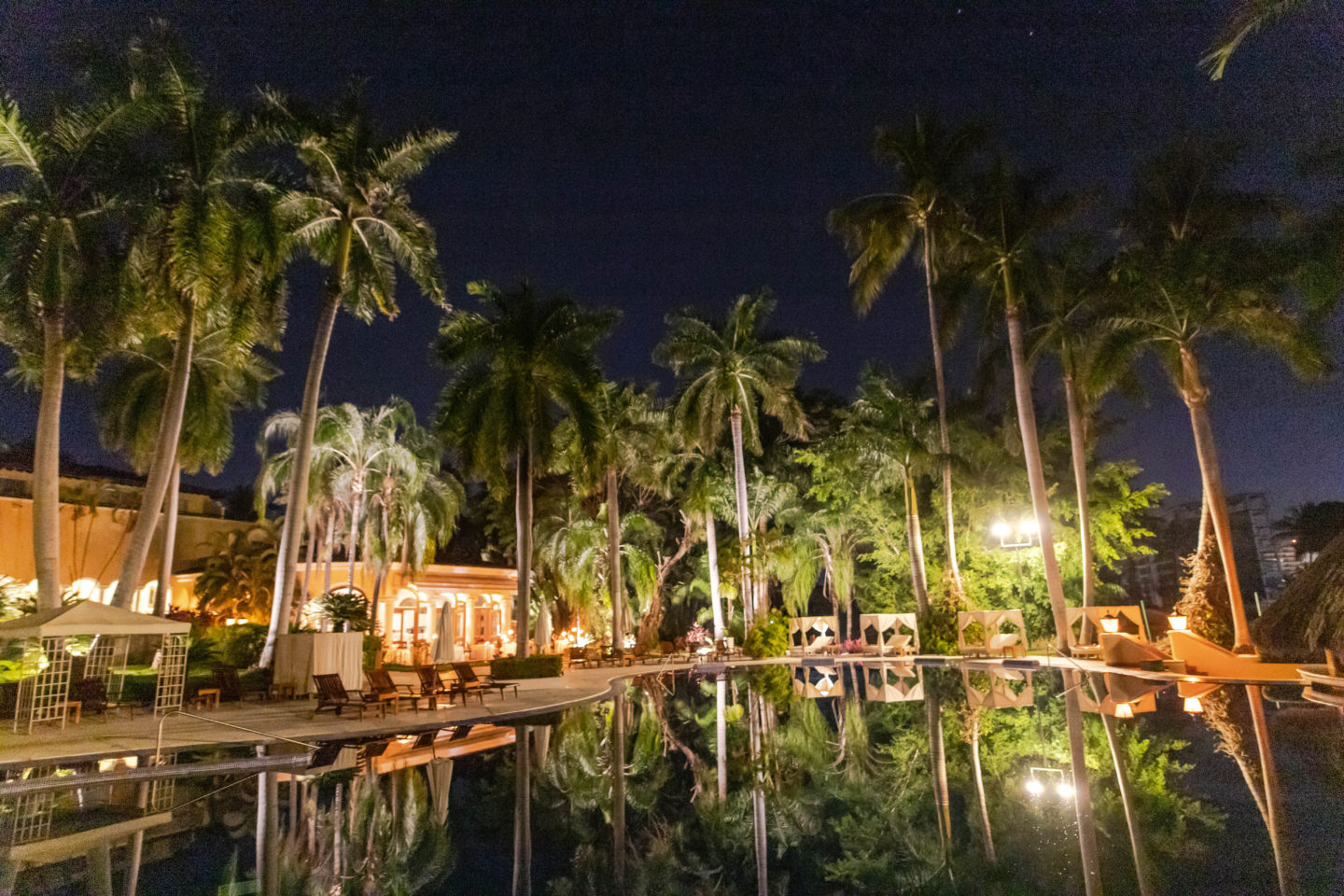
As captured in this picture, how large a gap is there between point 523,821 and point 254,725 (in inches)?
298

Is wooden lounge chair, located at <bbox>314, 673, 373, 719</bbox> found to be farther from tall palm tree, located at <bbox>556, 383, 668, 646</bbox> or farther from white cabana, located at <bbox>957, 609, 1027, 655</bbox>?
white cabana, located at <bbox>957, 609, 1027, 655</bbox>

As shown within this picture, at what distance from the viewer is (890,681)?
20.3m

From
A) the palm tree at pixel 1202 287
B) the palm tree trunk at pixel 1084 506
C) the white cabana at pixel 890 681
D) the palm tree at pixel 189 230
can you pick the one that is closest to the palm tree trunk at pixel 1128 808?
the white cabana at pixel 890 681

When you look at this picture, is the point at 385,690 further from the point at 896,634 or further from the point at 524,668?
the point at 896,634

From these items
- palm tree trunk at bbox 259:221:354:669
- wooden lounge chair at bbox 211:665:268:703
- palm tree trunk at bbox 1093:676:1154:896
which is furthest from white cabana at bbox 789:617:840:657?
wooden lounge chair at bbox 211:665:268:703

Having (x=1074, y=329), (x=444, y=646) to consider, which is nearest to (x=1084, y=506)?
(x=1074, y=329)

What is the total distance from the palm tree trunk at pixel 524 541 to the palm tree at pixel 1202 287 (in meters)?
16.4

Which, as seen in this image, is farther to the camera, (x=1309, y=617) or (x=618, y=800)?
(x=1309, y=617)

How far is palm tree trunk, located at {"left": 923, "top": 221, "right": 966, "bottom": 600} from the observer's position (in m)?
26.6

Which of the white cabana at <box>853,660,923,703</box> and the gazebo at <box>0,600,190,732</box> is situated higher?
the gazebo at <box>0,600,190,732</box>

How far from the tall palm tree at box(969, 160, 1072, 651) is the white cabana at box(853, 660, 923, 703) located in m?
5.41

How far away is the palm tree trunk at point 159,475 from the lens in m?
17.4

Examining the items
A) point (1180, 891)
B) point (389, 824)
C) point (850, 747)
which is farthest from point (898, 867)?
point (850, 747)

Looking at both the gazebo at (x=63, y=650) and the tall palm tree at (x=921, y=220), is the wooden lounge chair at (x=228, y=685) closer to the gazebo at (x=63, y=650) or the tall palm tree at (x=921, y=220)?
the gazebo at (x=63, y=650)
